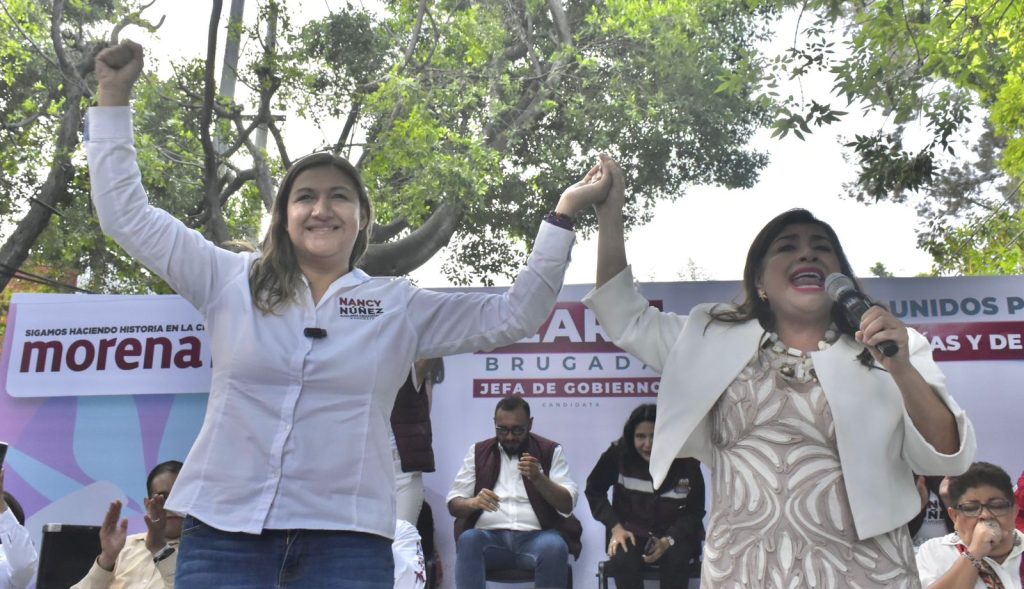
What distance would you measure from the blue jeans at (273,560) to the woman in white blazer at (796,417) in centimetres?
74

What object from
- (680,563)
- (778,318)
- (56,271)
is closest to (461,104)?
(56,271)

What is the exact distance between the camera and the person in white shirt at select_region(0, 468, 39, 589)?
166 inches

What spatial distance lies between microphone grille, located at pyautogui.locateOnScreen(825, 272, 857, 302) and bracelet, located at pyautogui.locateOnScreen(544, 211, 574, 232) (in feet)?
2.12

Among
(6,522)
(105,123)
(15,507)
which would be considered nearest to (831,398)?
(105,123)

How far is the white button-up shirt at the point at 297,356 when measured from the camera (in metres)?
1.70

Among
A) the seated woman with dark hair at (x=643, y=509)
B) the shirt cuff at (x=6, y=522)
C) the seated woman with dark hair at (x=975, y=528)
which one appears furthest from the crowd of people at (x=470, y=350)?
the seated woman with dark hair at (x=643, y=509)

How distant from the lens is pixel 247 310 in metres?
1.84

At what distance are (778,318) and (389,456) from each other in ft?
3.51

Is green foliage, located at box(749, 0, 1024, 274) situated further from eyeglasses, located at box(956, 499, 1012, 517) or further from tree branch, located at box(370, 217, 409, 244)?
tree branch, located at box(370, 217, 409, 244)

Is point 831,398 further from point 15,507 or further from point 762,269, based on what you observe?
point 15,507

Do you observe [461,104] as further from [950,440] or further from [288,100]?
[950,440]

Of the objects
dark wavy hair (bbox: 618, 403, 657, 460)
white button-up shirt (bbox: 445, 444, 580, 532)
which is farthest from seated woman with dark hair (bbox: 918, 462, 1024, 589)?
white button-up shirt (bbox: 445, 444, 580, 532)

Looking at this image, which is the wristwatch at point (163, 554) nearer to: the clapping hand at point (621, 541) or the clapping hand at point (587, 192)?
the clapping hand at point (621, 541)

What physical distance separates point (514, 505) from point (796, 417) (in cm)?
366
